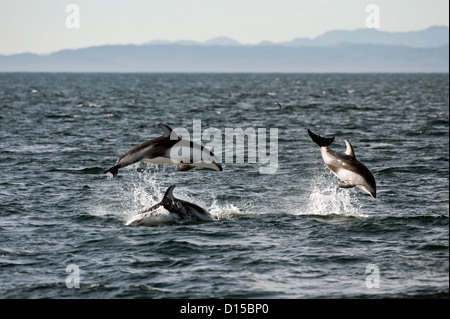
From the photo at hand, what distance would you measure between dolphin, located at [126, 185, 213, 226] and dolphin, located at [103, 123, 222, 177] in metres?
1.28

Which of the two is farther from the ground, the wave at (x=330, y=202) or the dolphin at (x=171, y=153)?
the dolphin at (x=171, y=153)

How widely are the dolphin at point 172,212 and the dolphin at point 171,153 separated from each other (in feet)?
4.18

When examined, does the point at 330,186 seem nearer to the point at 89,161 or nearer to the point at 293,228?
the point at 293,228

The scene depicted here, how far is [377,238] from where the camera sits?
1786 centimetres

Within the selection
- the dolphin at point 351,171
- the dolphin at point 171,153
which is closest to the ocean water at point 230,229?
the dolphin at point 351,171

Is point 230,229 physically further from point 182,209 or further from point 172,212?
point 172,212

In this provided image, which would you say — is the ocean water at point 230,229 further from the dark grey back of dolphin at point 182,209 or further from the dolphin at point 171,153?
the dolphin at point 171,153

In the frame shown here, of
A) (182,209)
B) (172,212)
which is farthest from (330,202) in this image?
(172,212)

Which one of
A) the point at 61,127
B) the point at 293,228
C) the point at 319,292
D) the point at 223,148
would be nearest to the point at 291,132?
the point at 223,148

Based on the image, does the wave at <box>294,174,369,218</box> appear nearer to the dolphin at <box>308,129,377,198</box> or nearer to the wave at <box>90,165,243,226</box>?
the dolphin at <box>308,129,377,198</box>

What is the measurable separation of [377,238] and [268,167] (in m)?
12.5

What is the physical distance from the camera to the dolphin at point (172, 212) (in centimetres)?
1927

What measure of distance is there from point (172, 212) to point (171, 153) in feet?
7.00
